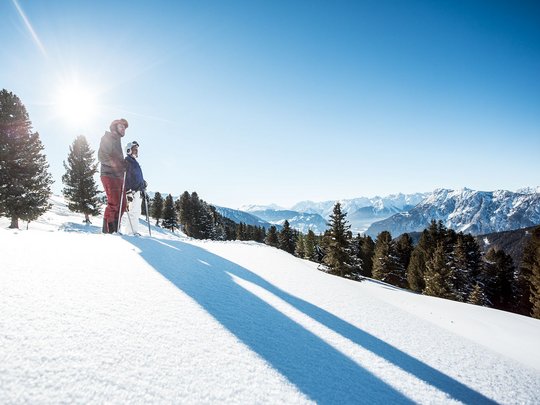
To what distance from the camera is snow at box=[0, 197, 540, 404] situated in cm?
165

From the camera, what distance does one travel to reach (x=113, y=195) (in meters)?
7.85

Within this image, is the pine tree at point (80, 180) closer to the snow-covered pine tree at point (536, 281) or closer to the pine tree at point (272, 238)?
the pine tree at point (272, 238)

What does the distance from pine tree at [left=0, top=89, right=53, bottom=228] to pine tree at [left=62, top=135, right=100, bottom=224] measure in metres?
11.6

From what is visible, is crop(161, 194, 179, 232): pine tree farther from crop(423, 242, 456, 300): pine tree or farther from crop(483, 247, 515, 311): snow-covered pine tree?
crop(483, 247, 515, 311): snow-covered pine tree

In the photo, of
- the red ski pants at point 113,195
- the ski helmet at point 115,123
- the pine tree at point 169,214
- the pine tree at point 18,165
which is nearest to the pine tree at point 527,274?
the red ski pants at point 113,195

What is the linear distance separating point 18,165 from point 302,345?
2699cm

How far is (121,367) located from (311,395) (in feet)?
4.16

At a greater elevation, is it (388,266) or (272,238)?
(272,238)

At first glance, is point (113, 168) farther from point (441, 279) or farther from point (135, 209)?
point (441, 279)

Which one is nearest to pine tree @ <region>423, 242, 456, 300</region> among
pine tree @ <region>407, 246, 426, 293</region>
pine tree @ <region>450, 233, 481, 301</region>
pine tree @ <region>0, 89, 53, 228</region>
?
pine tree @ <region>450, 233, 481, 301</region>

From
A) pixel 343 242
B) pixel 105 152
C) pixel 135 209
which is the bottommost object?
pixel 343 242

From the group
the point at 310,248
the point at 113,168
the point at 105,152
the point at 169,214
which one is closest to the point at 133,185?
the point at 113,168

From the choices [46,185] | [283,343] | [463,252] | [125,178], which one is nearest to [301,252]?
[463,252]

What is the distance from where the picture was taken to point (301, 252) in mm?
64812
